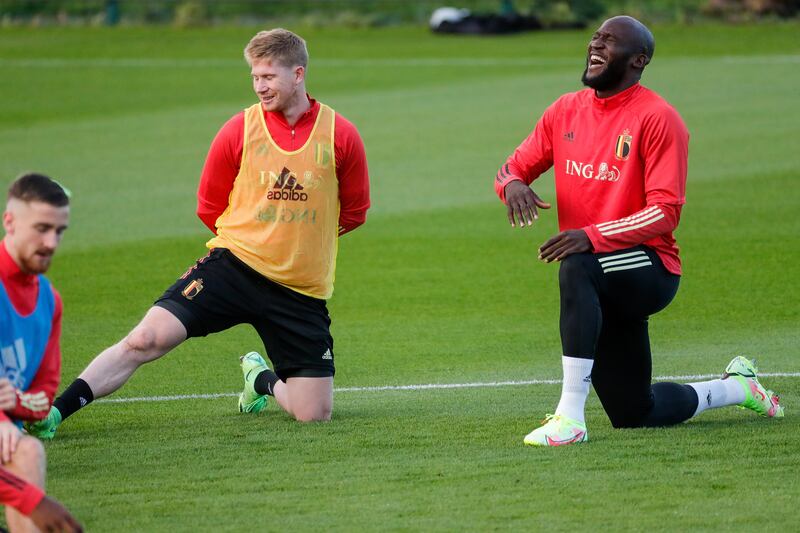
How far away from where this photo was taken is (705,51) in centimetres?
2952

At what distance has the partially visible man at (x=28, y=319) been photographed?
17.0ft

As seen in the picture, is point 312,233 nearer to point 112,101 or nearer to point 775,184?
point 775,184

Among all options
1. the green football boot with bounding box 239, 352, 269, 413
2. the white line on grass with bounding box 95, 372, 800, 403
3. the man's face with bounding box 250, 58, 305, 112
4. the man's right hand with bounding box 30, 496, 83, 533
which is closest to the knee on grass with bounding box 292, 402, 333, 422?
the green football boot with bounding box 239, 352, 269, 413

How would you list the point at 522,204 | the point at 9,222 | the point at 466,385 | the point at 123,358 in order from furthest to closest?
the point at 466,385
the point at 123,358
the point at 522,204
the point at 9,222

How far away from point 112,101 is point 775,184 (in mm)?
13540

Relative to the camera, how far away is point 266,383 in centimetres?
798

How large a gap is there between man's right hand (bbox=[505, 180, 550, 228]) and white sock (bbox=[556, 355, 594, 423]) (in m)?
0.79

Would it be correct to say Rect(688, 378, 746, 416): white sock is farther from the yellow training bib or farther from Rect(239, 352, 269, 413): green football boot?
Rect(239, 352, 269, 413): green football boot

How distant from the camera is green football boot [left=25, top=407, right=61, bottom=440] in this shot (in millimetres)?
7312

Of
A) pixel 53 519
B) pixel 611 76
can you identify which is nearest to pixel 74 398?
pixel 53 519

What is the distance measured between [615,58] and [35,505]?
3.89 metres

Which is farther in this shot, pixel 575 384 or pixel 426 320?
pixel 426 320

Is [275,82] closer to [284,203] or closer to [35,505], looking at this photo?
[284,203]

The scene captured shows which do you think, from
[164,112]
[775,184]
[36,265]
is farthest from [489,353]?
[164,112]
